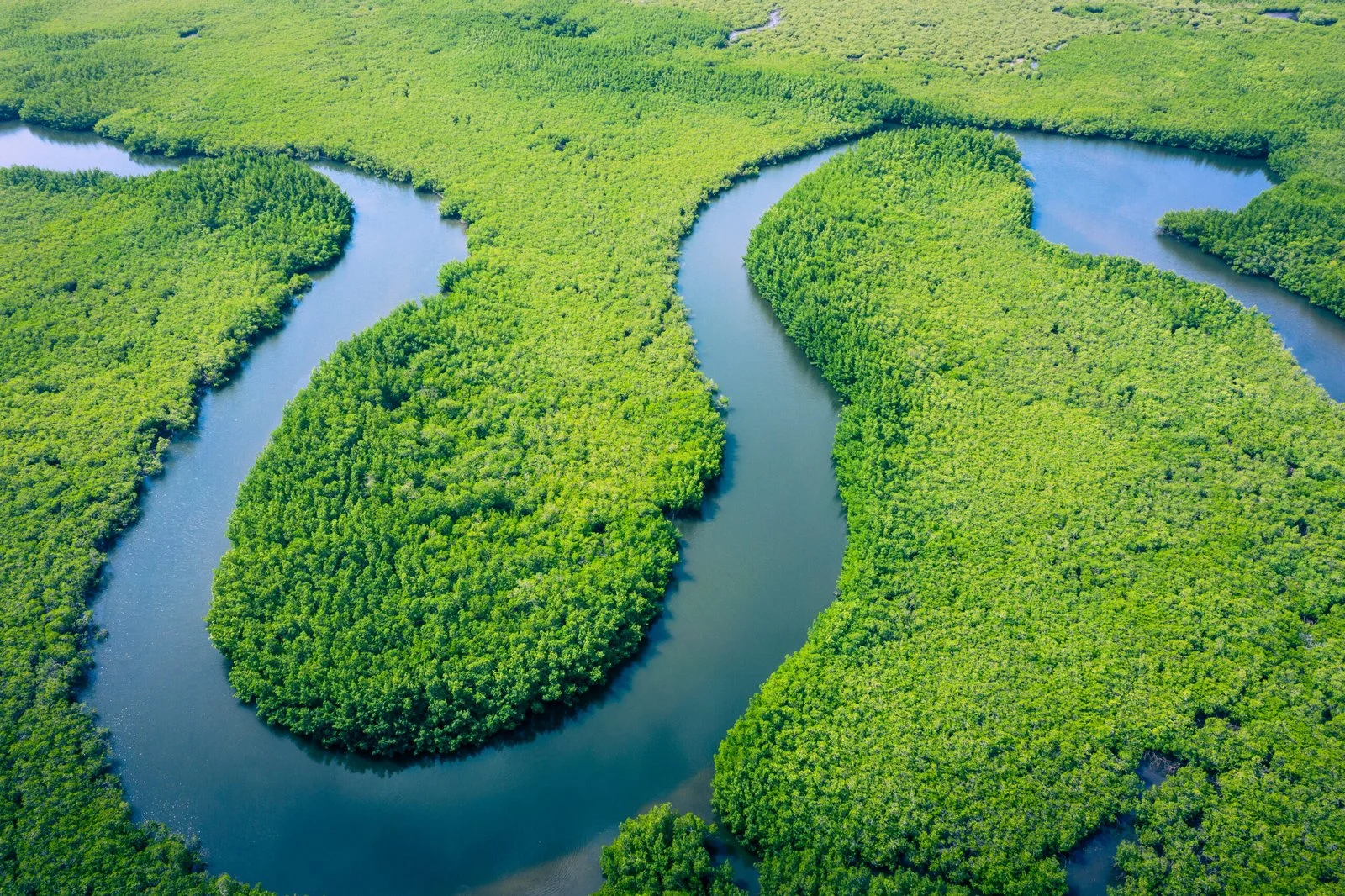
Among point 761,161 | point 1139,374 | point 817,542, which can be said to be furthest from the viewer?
point 761,161

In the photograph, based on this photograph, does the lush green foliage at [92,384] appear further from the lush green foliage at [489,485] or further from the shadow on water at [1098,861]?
the shadow on water at [1098,861]

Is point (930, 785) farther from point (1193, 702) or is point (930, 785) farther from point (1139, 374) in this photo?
point (1139, 374)

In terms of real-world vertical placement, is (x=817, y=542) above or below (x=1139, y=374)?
below

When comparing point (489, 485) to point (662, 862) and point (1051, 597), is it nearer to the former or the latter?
point (662, 862)

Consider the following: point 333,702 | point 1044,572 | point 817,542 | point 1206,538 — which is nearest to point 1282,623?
point 1206,538

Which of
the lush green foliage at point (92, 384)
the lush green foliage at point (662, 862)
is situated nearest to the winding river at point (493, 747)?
the lush green foliage at point (92, 384)

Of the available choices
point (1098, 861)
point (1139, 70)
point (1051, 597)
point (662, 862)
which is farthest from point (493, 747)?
point (1139, 70)
